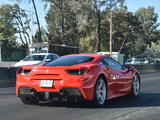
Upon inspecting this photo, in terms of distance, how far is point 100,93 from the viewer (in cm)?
866

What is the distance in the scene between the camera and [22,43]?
222ft

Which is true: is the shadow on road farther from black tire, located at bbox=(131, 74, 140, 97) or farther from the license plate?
the license plate

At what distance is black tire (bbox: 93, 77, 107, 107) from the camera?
8.40m

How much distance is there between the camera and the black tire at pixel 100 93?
840 cm

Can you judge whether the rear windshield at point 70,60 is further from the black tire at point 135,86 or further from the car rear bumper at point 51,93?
the black tire at point 135,86

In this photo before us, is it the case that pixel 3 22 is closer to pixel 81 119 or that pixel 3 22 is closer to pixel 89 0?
pixel 89 0

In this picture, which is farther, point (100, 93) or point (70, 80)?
point (100, 93)

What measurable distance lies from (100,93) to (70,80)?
952 mm

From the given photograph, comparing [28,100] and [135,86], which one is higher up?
[135,86]

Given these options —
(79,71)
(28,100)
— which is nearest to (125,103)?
(79,71)

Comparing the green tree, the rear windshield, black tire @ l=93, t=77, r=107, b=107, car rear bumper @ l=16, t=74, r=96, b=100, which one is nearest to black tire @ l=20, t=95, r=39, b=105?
car rear bumper @ l=16, t=74, r=96, b=100

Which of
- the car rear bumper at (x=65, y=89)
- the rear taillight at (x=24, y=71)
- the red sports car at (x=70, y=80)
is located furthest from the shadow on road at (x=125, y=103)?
the rear taillight at (x=24, y=71)

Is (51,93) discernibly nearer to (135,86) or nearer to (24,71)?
(24,71)

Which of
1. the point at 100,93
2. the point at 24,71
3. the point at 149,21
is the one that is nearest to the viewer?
the point at 100,93
